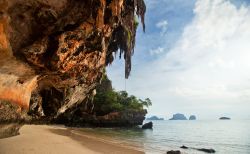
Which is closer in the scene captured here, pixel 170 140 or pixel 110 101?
pixel 170 140

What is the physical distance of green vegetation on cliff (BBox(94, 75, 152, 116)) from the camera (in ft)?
170

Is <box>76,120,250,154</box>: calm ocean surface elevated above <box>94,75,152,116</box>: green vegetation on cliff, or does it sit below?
below

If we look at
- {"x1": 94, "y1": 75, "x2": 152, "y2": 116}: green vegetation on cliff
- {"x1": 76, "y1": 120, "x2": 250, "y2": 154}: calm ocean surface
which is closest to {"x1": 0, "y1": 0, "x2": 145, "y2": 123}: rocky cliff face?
{"x1": 76, "y1": 120, "x2": 250, "y2": 154}: calm ocean surface

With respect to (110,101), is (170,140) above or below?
below

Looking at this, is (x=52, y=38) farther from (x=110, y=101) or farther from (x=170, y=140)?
(x=110, y=101)

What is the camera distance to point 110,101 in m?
52.6

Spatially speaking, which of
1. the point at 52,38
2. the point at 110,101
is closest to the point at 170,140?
the point at 110,101

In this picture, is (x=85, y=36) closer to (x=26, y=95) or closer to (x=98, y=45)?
(x=98, y=45)

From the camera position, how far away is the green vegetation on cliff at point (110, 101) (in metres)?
51.9

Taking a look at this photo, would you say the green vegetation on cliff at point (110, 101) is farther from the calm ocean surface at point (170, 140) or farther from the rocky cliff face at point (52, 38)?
the rocky cliff face at point (52, 38)

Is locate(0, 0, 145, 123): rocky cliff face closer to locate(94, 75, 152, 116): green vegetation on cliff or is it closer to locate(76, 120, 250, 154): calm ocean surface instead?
locate(76, 120, 250, 154): calm ocean surface

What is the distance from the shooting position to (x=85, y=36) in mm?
9164

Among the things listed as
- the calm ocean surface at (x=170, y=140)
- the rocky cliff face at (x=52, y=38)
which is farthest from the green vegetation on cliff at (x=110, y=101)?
the rocky cliff face at (x=52, y=38)

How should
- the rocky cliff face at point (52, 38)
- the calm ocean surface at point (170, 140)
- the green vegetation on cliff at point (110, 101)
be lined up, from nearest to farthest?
the rocky cliff face at point (52, 38) < the calm ocean surface at point (170, 140) < the green vegetation on cliff at point (110, 101)
